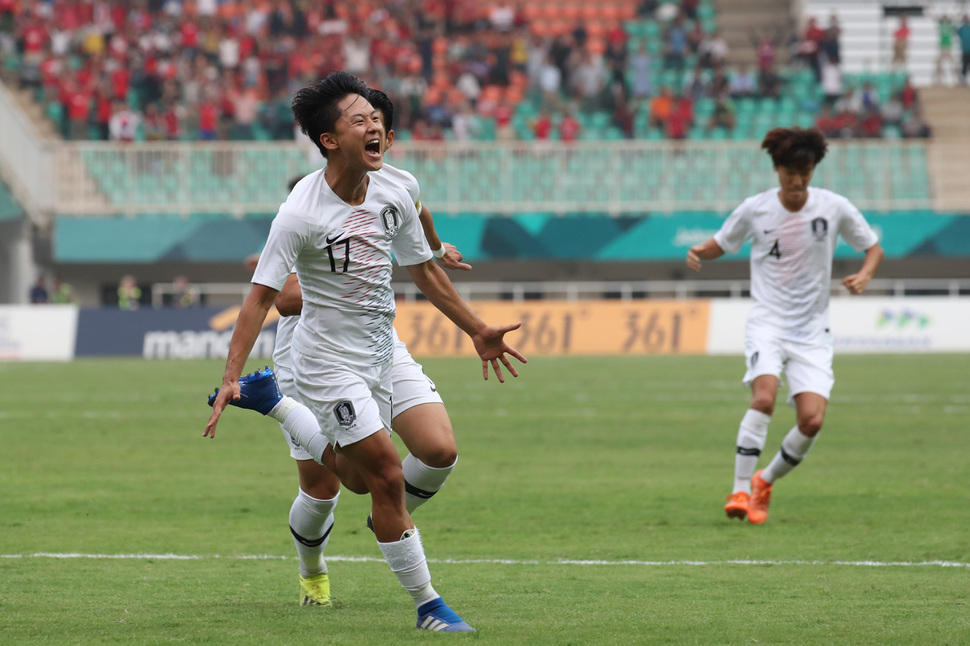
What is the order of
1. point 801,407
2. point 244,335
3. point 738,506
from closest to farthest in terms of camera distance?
point 244,335 → point 738,506 → point 801,407

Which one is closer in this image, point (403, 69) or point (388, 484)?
point (388, 484)

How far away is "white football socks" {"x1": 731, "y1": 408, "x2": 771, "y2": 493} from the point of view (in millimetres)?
9227

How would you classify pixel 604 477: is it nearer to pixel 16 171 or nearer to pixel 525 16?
pixel 16 171

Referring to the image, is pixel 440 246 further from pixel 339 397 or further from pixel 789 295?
pixel 789 295

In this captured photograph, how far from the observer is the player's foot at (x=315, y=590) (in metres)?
6.25

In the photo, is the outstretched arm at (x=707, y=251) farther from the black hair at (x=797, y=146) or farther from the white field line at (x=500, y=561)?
the white field line at (x=500, y=561)

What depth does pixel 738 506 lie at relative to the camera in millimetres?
8797

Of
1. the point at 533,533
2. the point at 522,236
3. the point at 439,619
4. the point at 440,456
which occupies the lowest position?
the point at 522,236

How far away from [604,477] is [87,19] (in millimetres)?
29537

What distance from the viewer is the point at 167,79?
34344 mm

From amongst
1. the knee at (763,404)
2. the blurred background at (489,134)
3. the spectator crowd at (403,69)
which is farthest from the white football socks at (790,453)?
the spectator crowd at (403,69)

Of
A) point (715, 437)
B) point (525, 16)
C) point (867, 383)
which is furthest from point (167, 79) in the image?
point (715, 437)

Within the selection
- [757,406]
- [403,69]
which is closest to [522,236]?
[403,69]

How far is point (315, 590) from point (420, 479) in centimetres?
71
